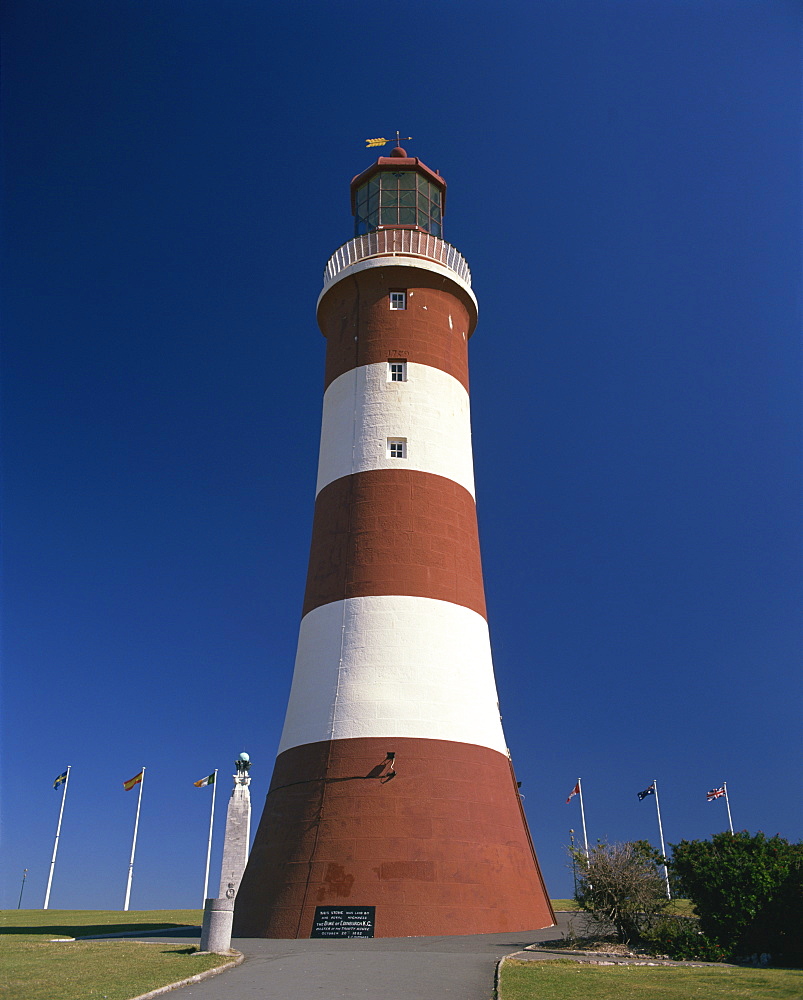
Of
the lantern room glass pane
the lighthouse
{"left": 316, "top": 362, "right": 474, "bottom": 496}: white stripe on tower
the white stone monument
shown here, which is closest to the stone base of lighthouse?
the lighthouse

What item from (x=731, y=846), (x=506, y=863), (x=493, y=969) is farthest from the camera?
(x=506, y=863)

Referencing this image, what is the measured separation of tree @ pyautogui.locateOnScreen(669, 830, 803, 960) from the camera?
546 inches

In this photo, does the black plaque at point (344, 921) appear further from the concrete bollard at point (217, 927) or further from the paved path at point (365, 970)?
the concrete bollard at point (217, 927)

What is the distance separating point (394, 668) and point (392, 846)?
408cm

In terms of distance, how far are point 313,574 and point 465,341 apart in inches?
372

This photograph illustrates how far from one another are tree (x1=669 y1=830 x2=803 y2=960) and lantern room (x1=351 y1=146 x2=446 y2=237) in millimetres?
21107

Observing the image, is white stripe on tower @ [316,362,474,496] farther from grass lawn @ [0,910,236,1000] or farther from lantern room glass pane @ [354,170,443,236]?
grass lawn @ [0,910,236,1000]

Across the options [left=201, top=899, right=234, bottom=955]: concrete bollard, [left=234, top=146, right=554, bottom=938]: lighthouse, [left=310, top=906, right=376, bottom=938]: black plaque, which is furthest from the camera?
[left=234, top=146, right=554, bottom=938]: lighthouse

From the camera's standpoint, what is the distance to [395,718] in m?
19.2

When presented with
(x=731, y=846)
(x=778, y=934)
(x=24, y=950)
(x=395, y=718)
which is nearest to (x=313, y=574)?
(x=395, y=718)

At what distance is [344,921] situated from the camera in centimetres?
1711

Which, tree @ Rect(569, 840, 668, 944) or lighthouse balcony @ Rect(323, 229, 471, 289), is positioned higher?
lighthouse balcony @ Rect(323, 229, 471, 289)

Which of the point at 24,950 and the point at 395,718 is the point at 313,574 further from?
the point at 24,950

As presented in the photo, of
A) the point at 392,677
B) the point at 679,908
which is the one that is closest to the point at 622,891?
the point at 679,908
